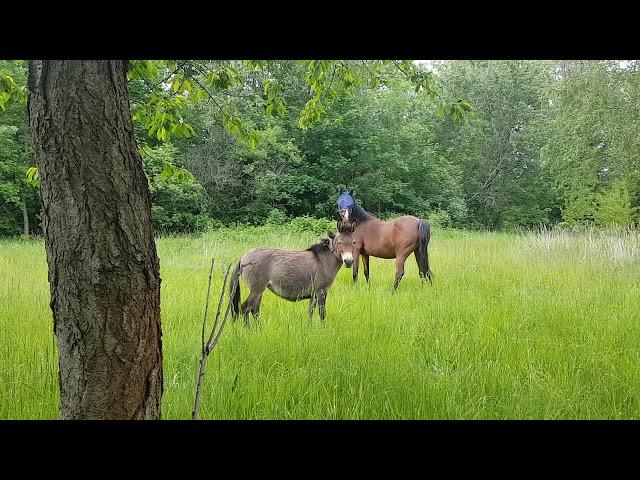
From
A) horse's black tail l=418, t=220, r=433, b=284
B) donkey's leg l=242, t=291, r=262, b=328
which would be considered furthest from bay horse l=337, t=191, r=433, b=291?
donkey's leg l=242, t=291, r=262, b=328

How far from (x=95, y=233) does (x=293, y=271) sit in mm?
2700

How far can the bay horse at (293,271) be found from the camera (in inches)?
149

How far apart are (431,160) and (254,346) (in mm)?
5403

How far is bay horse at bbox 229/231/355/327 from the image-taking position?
3.79 meters

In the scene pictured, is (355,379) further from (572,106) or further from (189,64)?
(572,106)

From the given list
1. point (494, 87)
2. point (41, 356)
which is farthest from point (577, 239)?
point (41, 356)

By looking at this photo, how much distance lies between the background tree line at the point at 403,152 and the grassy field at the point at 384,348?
0.73m

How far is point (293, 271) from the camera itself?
382cm

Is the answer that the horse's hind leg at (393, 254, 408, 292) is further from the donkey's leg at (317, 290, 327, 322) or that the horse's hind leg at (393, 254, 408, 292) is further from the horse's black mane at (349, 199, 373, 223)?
the donkey's leg at (317, 290, 327, 322)

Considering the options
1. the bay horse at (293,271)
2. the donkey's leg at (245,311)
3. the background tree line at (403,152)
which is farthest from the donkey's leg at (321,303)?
the background tree line at (403,152)

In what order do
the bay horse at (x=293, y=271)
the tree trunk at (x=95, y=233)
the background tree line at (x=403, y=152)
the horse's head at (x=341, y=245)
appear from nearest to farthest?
1. the tree trunk at (x=95, y=233)
2. the bay horse at (x=293, y=271)
3. the horse's head at (x=341, y=245)
4. the background tree line at (x=403, y=152)

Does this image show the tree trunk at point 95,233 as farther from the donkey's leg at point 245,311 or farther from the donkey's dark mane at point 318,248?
the donkey's dark mane at point 318,248

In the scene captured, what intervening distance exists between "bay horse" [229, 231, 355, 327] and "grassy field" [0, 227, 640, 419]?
0.23m
